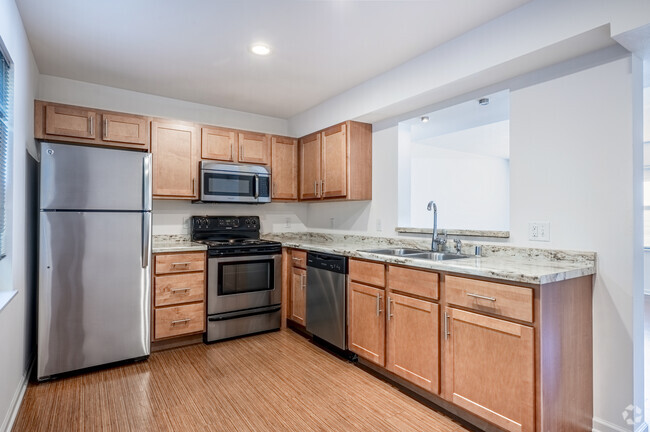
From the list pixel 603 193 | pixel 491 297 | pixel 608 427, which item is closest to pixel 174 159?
pixel 491 297

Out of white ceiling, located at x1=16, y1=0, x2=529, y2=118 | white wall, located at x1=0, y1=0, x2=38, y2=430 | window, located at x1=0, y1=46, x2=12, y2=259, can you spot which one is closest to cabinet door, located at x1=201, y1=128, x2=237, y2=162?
white ceiling, located at x1=16, y1=0, x2=529, y2=118

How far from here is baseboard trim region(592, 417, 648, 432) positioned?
1.89 meters

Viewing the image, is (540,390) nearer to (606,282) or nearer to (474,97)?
(606,282)

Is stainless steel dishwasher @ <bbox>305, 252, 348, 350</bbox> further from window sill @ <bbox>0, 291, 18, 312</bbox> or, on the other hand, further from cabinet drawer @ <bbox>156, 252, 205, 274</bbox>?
window sill @ <bbox>0, 291, 18, 312</bbox>

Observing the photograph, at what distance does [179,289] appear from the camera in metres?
3.24

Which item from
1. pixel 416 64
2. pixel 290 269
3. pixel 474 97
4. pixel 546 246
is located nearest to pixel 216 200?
pixel 290 269

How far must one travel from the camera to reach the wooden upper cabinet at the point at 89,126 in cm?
293

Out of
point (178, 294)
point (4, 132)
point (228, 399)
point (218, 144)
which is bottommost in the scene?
point (228, 399)

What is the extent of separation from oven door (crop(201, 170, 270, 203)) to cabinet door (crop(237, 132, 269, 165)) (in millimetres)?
192

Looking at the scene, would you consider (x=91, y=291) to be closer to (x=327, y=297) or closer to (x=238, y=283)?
(x=238, y=283)

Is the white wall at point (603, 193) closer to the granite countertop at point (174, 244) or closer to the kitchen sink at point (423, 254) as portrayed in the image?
the kitchen sink at point (423, 254)

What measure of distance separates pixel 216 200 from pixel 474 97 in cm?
253

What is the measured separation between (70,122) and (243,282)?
2.03m

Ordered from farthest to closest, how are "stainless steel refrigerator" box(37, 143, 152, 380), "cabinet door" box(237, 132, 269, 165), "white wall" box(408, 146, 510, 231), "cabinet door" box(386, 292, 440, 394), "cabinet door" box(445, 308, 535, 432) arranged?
"white wall" box(408, 146, 510, 231) < "cabinet door" box(237, 132, 269, 165) < "stainless steel refrigerator" box(37, 143, 152, 380) < "cabinet door" box(386, 292, 440, 394) < "cabinet door" box(445, 308, 535, 432)
